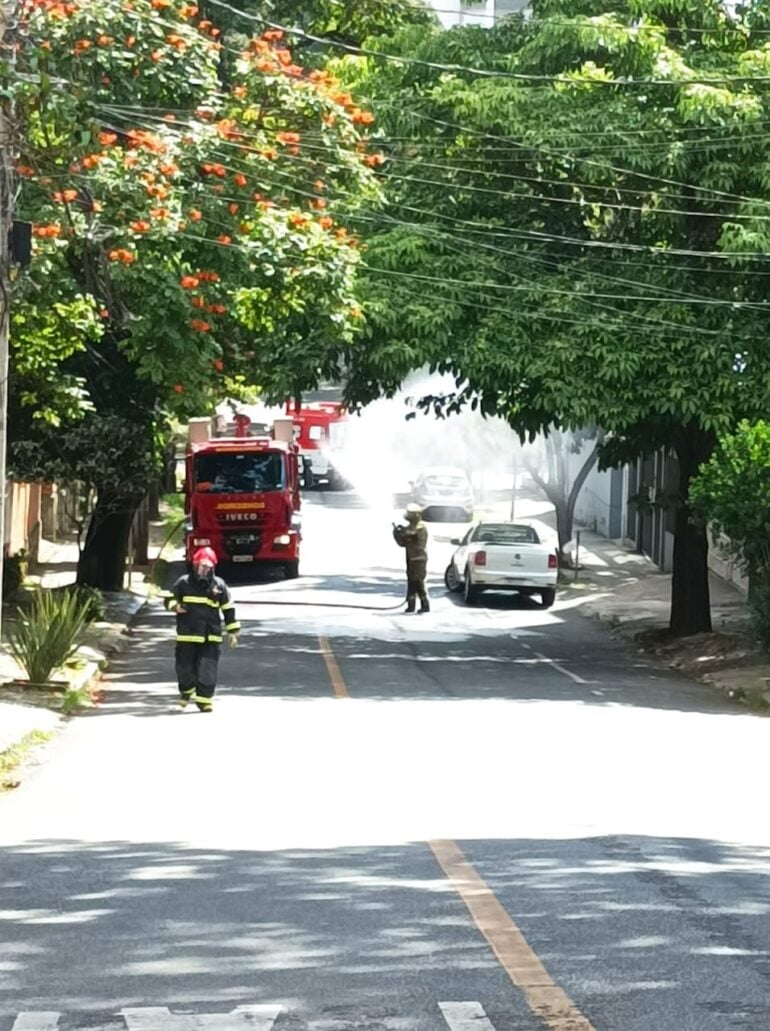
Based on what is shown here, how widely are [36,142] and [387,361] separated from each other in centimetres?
562

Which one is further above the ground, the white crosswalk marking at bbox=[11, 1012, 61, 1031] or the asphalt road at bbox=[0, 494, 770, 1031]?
the white crosswalk marking at bbox=[11, 1012, 61, 1031]

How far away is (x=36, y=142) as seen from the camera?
24.9m

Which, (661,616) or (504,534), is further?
(504,534)

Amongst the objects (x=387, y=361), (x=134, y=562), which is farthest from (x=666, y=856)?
(x=134, y=562)

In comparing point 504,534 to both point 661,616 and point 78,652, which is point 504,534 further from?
Answer: point 78,652

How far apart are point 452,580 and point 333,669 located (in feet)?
54.6

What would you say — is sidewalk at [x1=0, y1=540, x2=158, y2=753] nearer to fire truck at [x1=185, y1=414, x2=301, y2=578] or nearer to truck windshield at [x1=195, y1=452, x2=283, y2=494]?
fire truck at [x1=185, y1=414, x2=301, y2=578]

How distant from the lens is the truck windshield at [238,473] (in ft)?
141

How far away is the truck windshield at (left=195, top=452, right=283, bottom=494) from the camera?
43031 mm

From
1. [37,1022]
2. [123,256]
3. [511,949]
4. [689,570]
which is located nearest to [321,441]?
[689,570]

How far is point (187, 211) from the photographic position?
25.2 m

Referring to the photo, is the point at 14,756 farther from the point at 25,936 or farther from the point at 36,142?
the point at 36,142

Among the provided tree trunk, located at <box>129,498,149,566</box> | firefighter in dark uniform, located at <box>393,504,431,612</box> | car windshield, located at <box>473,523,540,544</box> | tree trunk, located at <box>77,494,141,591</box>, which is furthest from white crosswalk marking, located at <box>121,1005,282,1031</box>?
tree trunk, located at <box>129,498,149,566</box>

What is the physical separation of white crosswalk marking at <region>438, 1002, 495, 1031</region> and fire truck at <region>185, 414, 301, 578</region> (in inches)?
1388
